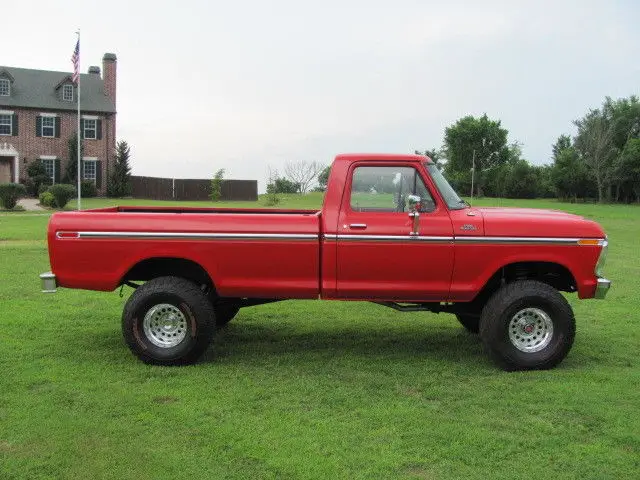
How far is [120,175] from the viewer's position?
4888 centimetres

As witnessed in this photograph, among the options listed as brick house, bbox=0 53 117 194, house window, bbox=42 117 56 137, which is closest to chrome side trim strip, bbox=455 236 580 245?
brick house, bbox=0 53 117 194

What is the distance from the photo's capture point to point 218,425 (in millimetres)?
5051

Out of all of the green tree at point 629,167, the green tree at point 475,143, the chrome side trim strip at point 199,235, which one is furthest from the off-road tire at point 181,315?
the green tree at point 475,143

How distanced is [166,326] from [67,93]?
45.9 m

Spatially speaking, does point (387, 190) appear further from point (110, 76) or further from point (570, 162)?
point (570, 162)

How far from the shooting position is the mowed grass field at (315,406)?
14.5ft

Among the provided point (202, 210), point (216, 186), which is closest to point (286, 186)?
point (216, 186)

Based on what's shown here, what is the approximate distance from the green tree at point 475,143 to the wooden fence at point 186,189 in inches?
1330

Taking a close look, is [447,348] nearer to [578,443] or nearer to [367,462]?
[578,443]

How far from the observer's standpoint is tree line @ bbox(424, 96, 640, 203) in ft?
241

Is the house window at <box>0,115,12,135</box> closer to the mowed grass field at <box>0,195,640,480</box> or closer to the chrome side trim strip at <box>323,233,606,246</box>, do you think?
the mowed grass field at <box>0,195,640,480</box>

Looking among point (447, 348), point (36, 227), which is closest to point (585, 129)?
point (36, 227)

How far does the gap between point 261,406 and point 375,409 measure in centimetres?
87

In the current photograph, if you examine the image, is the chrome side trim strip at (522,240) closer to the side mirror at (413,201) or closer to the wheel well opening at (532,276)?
the wheel well opening at (532,276)
